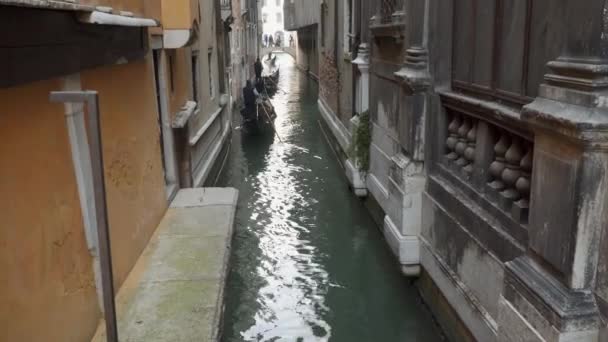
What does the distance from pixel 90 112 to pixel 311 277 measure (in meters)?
4.42

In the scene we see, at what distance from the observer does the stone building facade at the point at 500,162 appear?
8.66 feet

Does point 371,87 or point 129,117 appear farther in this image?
point 371,87

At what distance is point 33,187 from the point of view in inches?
126

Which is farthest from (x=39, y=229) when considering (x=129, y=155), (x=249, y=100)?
(x=249, y=100)

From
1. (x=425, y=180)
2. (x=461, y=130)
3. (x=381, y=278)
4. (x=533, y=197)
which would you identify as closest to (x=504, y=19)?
(x=461, y=130)

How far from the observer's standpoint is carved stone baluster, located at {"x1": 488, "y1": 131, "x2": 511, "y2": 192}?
3.82m

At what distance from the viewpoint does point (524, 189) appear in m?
3.46

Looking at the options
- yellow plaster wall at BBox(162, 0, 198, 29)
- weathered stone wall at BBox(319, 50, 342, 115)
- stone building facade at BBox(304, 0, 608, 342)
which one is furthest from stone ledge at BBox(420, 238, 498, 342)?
weathered stone wall at BBox(319, 50, 342, 115)

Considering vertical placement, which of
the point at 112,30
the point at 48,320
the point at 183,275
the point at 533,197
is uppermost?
the point at 112,30

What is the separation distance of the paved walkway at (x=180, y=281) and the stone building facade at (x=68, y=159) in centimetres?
17

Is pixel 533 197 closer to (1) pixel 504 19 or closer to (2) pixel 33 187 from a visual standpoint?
(1) pixel 504 19

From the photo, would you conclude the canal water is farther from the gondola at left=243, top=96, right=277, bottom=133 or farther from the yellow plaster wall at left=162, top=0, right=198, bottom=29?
the gondola at left=243, top=96, right=277, bottom=133

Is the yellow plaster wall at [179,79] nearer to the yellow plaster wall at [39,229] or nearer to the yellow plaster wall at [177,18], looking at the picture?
the yellow plaster wall at [177,18]

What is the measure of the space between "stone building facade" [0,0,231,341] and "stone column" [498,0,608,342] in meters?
2.45
